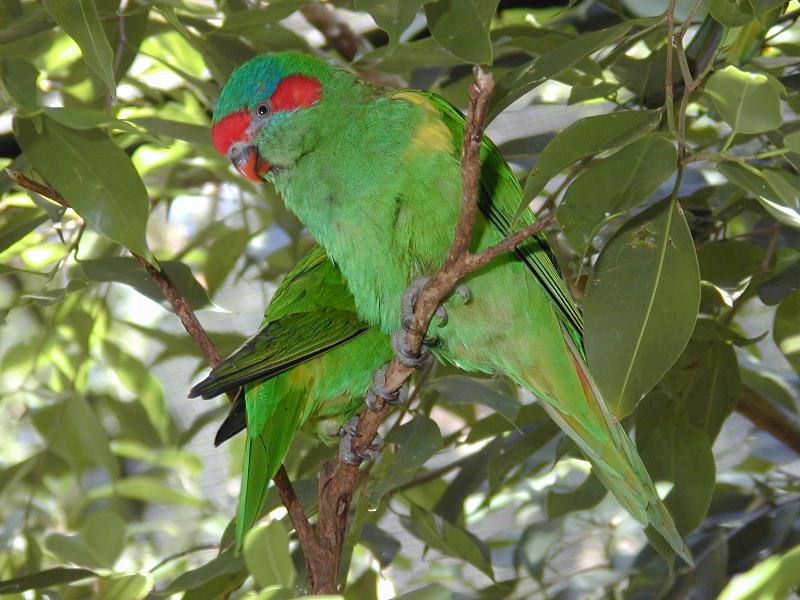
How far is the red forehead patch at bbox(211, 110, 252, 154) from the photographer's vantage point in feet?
3.76

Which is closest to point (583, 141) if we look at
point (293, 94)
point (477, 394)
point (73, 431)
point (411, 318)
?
point (411, 318)

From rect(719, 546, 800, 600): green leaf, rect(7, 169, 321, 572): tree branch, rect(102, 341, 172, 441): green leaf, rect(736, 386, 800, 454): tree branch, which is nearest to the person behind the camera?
rect(719, 546, 800, 600): green leaf

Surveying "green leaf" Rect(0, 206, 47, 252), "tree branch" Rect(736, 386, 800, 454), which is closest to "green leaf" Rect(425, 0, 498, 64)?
"green leaf" Rect(0, 206, 47, 252)

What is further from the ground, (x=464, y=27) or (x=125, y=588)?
(x=464, y=27)

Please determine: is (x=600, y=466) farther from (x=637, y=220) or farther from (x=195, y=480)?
(x=195, y=480)

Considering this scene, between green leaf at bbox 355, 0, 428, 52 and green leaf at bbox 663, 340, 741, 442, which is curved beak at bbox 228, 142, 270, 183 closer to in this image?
green leaf at bbox 355, 0, 428, 52

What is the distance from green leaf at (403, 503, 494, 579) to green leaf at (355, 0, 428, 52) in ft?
2.15

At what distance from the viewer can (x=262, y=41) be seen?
1.35 metres

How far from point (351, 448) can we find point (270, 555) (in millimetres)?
325

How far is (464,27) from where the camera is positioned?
723 mm

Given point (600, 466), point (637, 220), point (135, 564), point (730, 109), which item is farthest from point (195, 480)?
point (730, 109)

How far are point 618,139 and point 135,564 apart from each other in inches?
55.0

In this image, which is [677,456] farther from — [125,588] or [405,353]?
[125,588]

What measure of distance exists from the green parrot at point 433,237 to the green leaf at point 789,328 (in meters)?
0.24
